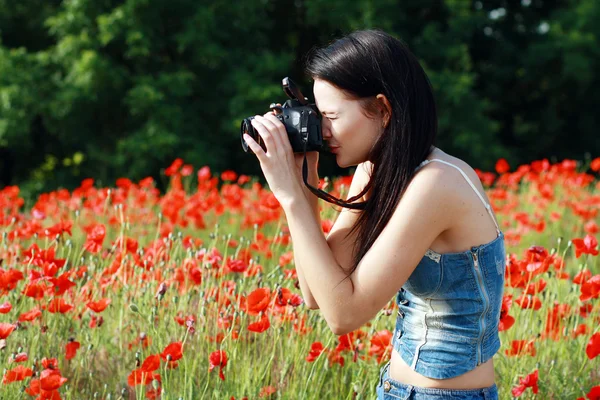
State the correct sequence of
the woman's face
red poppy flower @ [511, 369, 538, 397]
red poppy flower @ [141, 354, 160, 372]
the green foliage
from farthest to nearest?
the green foliage, red poppy flower @ [511, 369, 538, 397], red poppy flower @ [141, 354, 160, 372], the woman's face

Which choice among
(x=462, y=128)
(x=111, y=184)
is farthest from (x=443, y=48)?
(x=111, y=184)

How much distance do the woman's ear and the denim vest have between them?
13cm

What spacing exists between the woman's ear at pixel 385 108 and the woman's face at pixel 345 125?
1 cm

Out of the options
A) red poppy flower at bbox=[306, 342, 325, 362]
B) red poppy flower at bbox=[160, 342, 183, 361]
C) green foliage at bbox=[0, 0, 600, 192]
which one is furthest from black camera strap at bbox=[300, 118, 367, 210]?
green foliage at bbox=[0, 0, 600, 192]

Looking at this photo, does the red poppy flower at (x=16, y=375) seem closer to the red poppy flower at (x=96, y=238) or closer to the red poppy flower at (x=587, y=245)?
the red poppy flower at (x=96, y=238)

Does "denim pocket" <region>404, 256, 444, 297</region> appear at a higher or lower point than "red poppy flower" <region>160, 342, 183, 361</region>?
higher

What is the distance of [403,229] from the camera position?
144 cm

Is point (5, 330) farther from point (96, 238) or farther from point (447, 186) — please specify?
point (447, 186)

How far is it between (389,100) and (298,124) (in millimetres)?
205

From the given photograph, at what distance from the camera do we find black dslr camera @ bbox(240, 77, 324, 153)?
159cm

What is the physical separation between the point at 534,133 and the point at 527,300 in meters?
13.7

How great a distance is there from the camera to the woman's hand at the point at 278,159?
5.19ft

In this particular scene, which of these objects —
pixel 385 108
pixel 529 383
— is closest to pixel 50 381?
pixel 385 108

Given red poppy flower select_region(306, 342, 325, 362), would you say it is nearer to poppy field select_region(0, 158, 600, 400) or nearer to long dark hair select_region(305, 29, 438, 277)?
poppy field select_region(0, 158, 600, 400)
